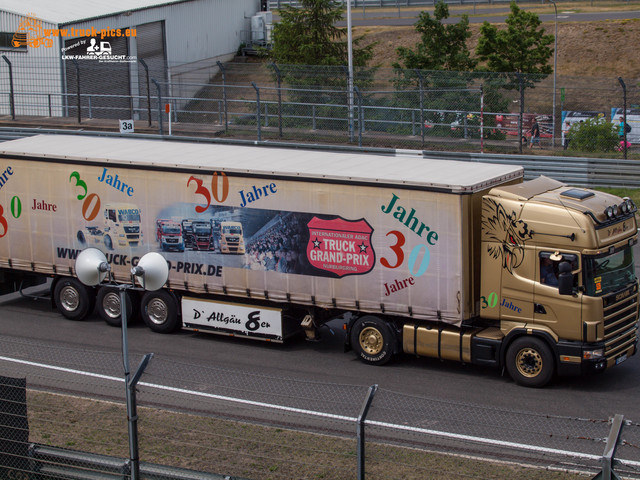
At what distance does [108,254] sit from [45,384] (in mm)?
3767

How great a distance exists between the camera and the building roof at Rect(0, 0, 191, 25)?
37.1 meters

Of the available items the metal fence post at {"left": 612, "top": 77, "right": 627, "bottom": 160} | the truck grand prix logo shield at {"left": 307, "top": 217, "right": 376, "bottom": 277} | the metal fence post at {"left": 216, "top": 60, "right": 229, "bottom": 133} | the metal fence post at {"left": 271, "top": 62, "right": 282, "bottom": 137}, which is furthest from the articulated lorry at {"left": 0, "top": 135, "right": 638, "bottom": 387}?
the metal fence post at {"left": 216, "top": 60, "right": 229, "bottom": 133}

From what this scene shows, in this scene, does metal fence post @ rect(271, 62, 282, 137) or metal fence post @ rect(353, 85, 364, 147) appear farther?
metal fence post @ rect(271, 62, 282, 137)

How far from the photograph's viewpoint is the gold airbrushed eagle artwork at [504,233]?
1304 centimetres

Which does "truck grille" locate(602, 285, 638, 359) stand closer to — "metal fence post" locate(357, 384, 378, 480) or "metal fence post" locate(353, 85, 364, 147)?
"metal fence post" locate(357, 384, 378, 480)

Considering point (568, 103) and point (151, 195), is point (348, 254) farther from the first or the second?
point (568, 103)

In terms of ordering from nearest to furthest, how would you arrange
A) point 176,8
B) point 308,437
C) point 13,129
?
Result: point 308,437 → point 13,129 → point 176,8

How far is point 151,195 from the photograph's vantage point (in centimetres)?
1592

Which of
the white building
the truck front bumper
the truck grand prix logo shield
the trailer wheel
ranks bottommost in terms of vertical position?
the truck front bumper

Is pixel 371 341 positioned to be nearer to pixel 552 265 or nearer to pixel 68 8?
pixel 552 265

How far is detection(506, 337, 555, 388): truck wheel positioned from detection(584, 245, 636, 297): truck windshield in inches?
44.4

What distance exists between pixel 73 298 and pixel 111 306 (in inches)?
39.7

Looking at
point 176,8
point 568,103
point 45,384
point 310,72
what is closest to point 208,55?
point 176,8

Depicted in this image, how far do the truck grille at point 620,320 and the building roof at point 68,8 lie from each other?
29405 millimetres
